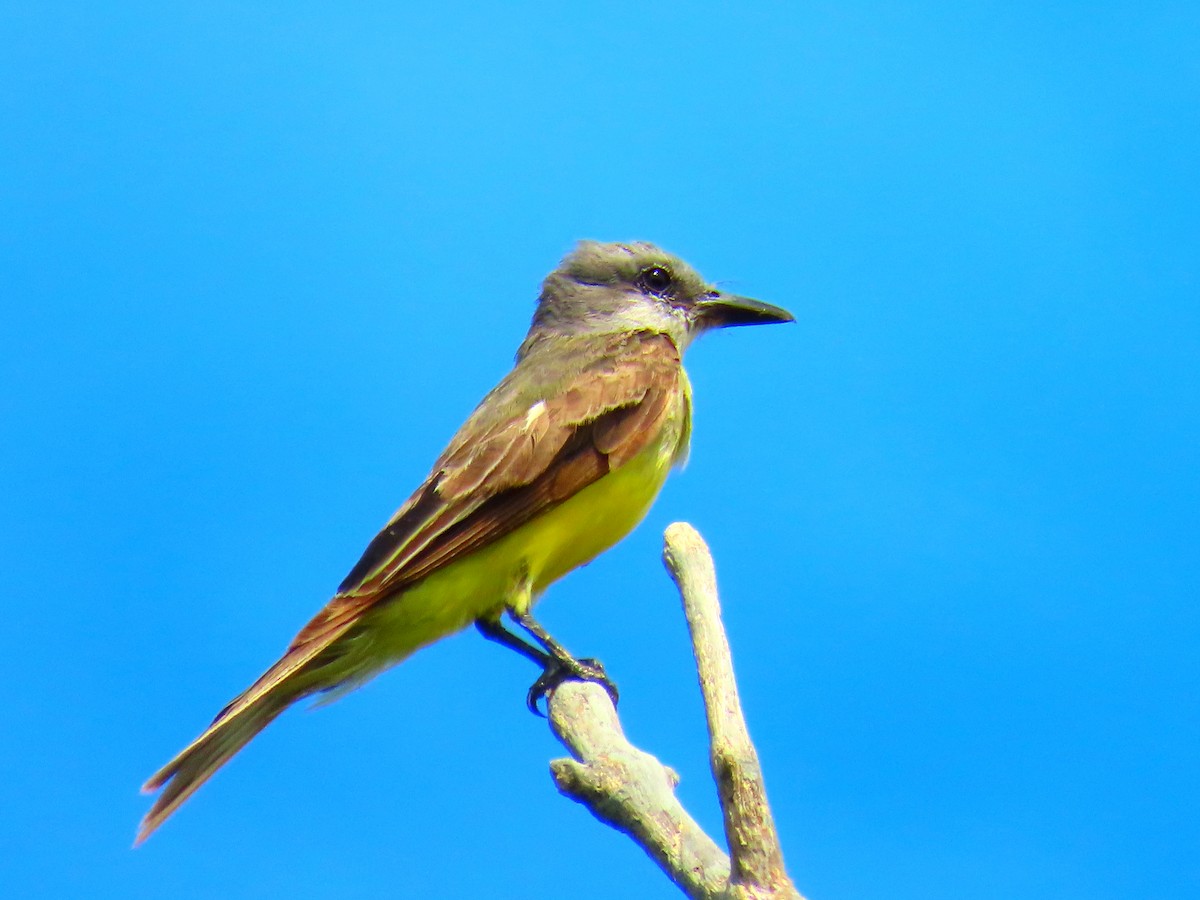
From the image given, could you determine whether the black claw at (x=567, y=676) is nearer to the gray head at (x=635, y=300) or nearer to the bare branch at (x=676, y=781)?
the bare branch at (x=676, y=781)

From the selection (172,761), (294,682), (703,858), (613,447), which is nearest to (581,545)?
(613,447)

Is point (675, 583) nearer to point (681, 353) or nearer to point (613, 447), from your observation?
point (613, 447)

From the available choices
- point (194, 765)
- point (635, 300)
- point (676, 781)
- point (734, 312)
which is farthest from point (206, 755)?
point (734, 312)

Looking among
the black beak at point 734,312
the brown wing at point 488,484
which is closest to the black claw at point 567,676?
the brown wing at point 488,484

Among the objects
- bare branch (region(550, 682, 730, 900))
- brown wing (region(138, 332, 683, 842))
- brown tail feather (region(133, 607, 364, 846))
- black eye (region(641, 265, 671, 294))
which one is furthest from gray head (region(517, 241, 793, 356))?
bare branch (region(550, 682, 730, 900))

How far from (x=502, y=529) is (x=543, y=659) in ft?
1.54

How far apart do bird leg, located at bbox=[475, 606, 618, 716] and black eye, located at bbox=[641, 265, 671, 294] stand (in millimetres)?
1492

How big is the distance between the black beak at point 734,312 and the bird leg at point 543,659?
4.77 ft

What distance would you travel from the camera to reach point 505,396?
451cm

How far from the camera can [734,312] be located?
5.05 metres

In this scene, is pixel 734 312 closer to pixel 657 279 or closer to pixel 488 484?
pixel 657 279

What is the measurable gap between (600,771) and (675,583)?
1.51ft

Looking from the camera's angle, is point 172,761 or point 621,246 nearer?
point 172,761

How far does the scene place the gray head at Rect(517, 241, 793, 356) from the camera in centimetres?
502
